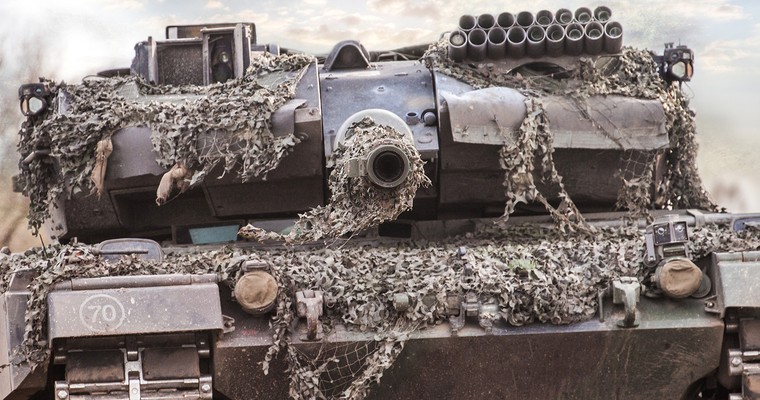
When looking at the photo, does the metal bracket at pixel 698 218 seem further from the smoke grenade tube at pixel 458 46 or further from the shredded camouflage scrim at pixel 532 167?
the smoke grenade tube at pixel 458 46

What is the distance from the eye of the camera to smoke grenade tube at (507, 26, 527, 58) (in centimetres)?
945

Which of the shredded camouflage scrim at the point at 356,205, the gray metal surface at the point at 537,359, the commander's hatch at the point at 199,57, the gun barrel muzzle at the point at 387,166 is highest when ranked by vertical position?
the commander's hatch at the point at 199,57

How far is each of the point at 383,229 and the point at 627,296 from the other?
2064 millimetres

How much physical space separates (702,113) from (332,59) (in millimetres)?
11117

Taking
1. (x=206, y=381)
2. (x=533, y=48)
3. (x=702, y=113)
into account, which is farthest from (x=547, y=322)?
(x=702, y=113)

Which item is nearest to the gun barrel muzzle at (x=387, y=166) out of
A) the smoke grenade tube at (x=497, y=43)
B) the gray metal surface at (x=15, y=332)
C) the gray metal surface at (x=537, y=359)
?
the gray metal surface at (x=537, y=359)

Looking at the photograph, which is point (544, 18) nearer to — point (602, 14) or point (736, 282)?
point (602, 14)

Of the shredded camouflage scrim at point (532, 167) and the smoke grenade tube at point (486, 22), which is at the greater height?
the smoke grenade tube at point (486, 22)

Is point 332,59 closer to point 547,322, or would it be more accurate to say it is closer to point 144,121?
point 144,121

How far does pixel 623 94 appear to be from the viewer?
366 inches

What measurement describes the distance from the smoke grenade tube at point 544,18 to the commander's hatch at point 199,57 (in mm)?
1949

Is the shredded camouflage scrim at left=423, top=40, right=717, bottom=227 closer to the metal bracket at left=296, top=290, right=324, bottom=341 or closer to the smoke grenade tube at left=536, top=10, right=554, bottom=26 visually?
the smoke grenade tube at left=536, top=10, right=554, bottom=26

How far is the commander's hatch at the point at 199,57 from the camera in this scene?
9.75 metres

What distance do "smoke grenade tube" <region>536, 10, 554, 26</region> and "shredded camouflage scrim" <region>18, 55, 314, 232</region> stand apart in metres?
1.64
